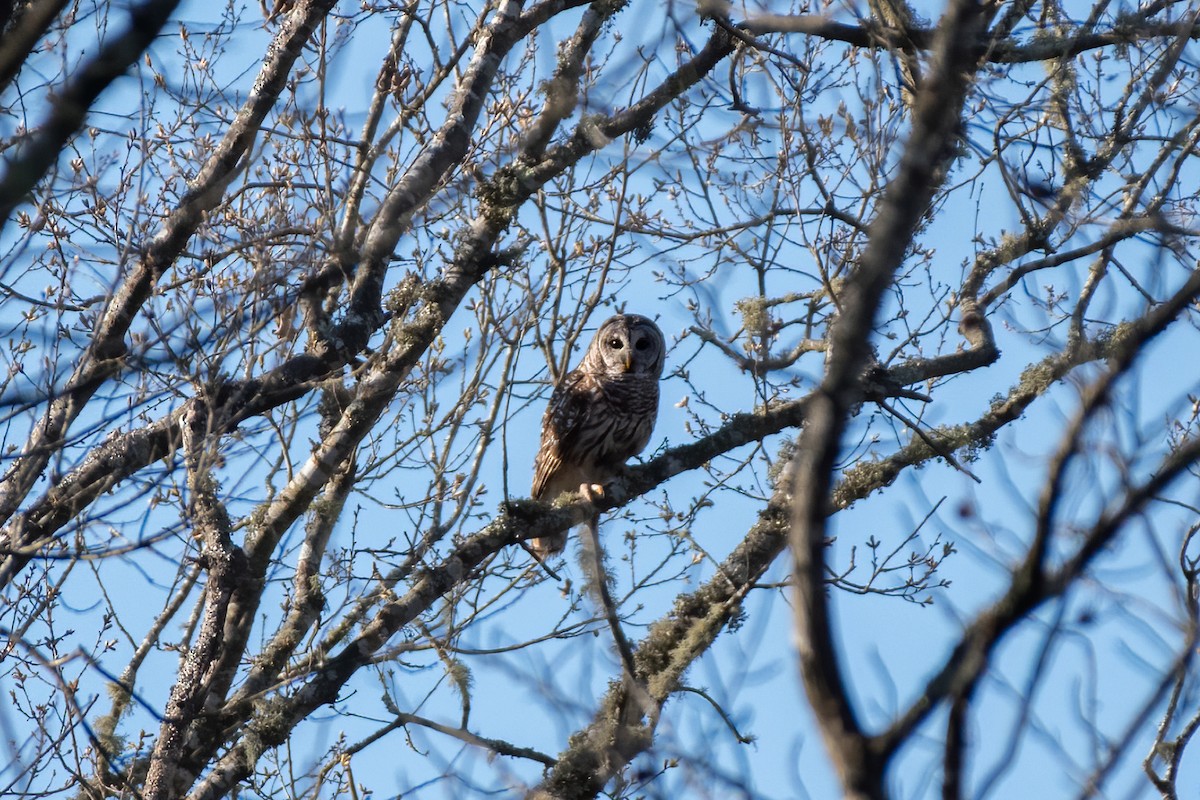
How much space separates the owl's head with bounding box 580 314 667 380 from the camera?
7.71m

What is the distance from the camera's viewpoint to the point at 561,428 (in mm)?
7266

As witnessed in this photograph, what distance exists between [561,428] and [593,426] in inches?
7.4

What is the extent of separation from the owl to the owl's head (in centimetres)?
2

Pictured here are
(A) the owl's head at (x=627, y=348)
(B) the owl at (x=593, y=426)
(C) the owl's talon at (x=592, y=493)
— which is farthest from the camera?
(A) the owl's head at (x=627, y=348)

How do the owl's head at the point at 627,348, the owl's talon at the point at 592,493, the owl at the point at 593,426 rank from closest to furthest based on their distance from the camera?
the owl's talon at the point at 592,493 < the owl at the point at 593,426 < the owl's head at the point at 627,348

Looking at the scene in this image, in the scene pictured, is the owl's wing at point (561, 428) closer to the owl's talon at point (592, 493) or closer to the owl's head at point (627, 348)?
the owl's head at point (627, 348)

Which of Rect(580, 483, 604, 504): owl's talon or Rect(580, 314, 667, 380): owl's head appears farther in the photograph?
Rect(580, 314, 667, 380): owl's head

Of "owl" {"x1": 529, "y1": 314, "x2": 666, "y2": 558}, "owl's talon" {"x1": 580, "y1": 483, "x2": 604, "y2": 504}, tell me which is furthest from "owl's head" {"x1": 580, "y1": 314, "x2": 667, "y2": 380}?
"owl's talon" {"x1": 580, "y1": 483, "x2": 604, "y2": 504}

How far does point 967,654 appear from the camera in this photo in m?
1.89

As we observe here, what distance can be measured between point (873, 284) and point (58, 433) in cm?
442

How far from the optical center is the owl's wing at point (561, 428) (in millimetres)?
7254

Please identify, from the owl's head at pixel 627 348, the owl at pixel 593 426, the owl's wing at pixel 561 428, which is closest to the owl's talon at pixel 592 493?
the owl at pixel 593 426

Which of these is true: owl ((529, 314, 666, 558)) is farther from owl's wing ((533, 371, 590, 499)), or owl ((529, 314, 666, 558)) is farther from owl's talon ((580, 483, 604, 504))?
owl's talon ((580, 483, 604, 504))

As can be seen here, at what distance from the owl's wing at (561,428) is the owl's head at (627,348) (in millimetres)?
330
